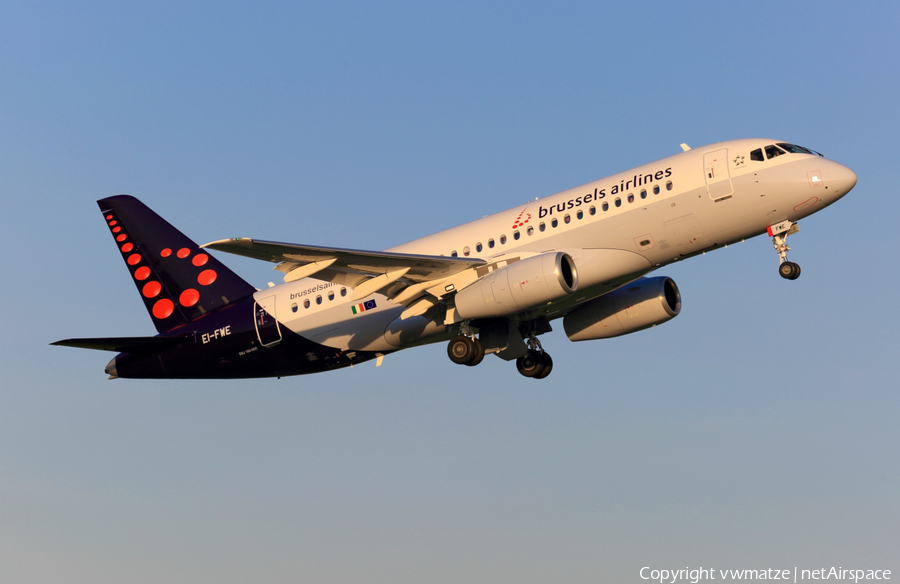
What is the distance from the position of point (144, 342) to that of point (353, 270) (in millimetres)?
11802

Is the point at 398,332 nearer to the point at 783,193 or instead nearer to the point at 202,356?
the point at 202,356

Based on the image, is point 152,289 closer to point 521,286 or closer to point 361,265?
point 361,265

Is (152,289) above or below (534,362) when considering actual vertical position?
above

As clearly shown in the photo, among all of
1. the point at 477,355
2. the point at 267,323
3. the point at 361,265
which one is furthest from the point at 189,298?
the point at 477,355

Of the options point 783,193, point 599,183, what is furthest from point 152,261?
point 783,193

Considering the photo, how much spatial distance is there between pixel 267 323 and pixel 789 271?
19.6m

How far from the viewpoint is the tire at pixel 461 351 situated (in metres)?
35.3

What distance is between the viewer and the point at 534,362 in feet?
130

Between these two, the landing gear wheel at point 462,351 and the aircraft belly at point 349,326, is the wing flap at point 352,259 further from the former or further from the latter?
the aircraft belly at point 349,326

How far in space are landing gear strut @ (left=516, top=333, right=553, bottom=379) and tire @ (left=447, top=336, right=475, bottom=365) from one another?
497 cm

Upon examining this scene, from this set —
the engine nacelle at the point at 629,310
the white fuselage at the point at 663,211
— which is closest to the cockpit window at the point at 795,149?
the white fuselage at the point at 663,211

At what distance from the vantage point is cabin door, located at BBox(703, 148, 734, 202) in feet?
107

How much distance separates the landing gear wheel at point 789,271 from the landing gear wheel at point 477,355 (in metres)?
10.6

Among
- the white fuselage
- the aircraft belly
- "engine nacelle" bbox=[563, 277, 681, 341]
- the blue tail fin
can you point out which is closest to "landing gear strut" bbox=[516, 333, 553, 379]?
"engine nacelle" bbox=[563, 277, 681, 341]
